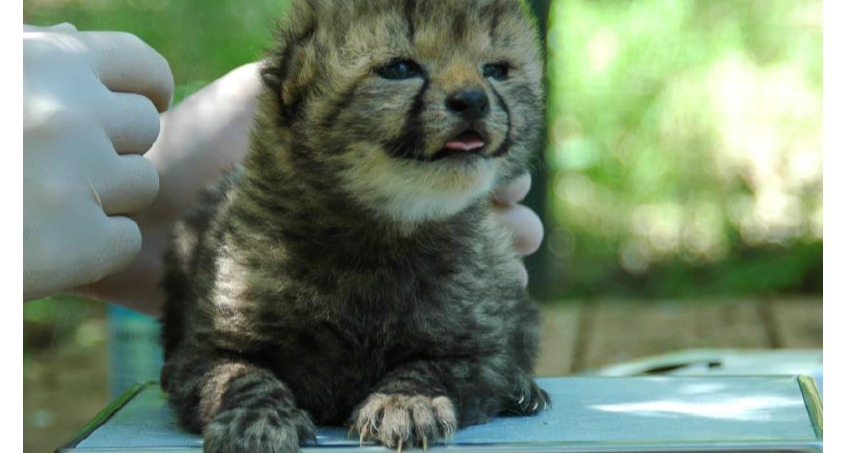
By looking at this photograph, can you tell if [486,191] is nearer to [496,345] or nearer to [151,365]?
[496,345]

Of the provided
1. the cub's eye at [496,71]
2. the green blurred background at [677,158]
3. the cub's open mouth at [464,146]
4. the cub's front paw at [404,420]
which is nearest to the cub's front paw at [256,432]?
the cub's front paw at [404,420]

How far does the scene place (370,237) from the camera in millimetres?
2709

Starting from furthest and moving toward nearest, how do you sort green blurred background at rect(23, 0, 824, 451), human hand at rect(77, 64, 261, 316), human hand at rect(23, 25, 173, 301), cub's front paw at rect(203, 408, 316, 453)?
green blurred background at rect(23, 0, 824, 451)
human hand at rect(77, 64, 261, 316)
human hand at rect(23, 25, 173, 301)
cub's front paw at rect(203, 408, 316, 453)

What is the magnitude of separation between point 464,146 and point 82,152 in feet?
3.22

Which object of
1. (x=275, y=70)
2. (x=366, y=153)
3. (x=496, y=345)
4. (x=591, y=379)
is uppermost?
(x=275, y=70)

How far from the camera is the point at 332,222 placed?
2693 mm

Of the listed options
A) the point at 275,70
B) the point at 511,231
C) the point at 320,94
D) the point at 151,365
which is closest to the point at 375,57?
the point at 320,94

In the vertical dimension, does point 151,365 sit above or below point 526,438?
below

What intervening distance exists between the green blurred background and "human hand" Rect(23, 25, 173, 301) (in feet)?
13.7

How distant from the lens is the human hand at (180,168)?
11.8ft

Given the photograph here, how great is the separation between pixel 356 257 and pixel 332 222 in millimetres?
98

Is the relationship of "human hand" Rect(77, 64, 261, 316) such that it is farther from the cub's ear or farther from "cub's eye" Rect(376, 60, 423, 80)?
"cub's eye" Rect(376, 60, 423, 80)

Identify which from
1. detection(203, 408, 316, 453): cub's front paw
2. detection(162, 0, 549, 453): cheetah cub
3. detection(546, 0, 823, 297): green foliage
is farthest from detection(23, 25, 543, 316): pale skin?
detection(546, 0, 823, 297): green foliage

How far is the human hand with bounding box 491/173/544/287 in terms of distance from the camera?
11.5ft
